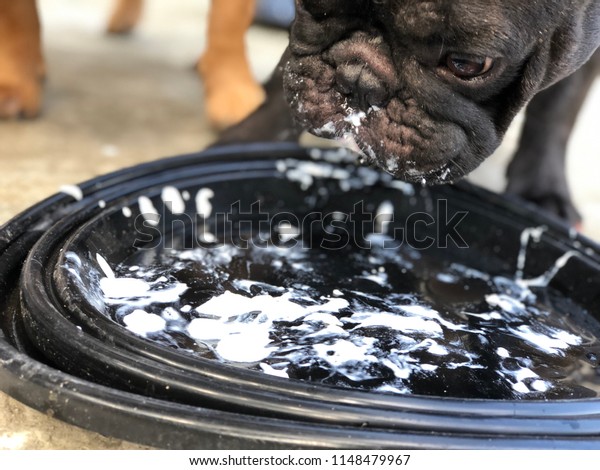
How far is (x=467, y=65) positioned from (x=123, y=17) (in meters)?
1.85

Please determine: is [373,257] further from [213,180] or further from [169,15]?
[169,15]

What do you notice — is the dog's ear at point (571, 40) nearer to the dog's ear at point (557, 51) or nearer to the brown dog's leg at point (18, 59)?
the dog's ear at point (557, 51)

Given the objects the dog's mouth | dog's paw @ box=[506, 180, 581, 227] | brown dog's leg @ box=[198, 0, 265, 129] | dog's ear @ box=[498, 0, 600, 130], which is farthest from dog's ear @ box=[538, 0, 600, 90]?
brown dog's leg @ box=[198, 0, 265, 129]

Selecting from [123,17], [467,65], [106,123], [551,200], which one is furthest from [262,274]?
[123,17]

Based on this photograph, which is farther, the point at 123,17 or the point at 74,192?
the point at 123,17

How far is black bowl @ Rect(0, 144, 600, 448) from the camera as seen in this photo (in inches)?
29.7

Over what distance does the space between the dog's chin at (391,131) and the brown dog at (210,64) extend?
24.1 inches

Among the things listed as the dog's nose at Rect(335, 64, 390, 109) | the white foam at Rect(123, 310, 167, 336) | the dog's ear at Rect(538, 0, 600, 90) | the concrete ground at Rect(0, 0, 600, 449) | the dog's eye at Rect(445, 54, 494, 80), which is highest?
the dog's ear at Rect(538, 0, 600, 90)

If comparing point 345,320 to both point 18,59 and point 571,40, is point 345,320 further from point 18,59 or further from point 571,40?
point 18,59

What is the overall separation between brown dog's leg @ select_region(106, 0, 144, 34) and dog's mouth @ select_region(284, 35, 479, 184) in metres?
1.63

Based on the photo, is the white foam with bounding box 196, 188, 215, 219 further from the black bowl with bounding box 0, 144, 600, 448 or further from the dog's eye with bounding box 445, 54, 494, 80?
the dog's eye with bounding box 445, 54, 494, 80

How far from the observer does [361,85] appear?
3.27ft
